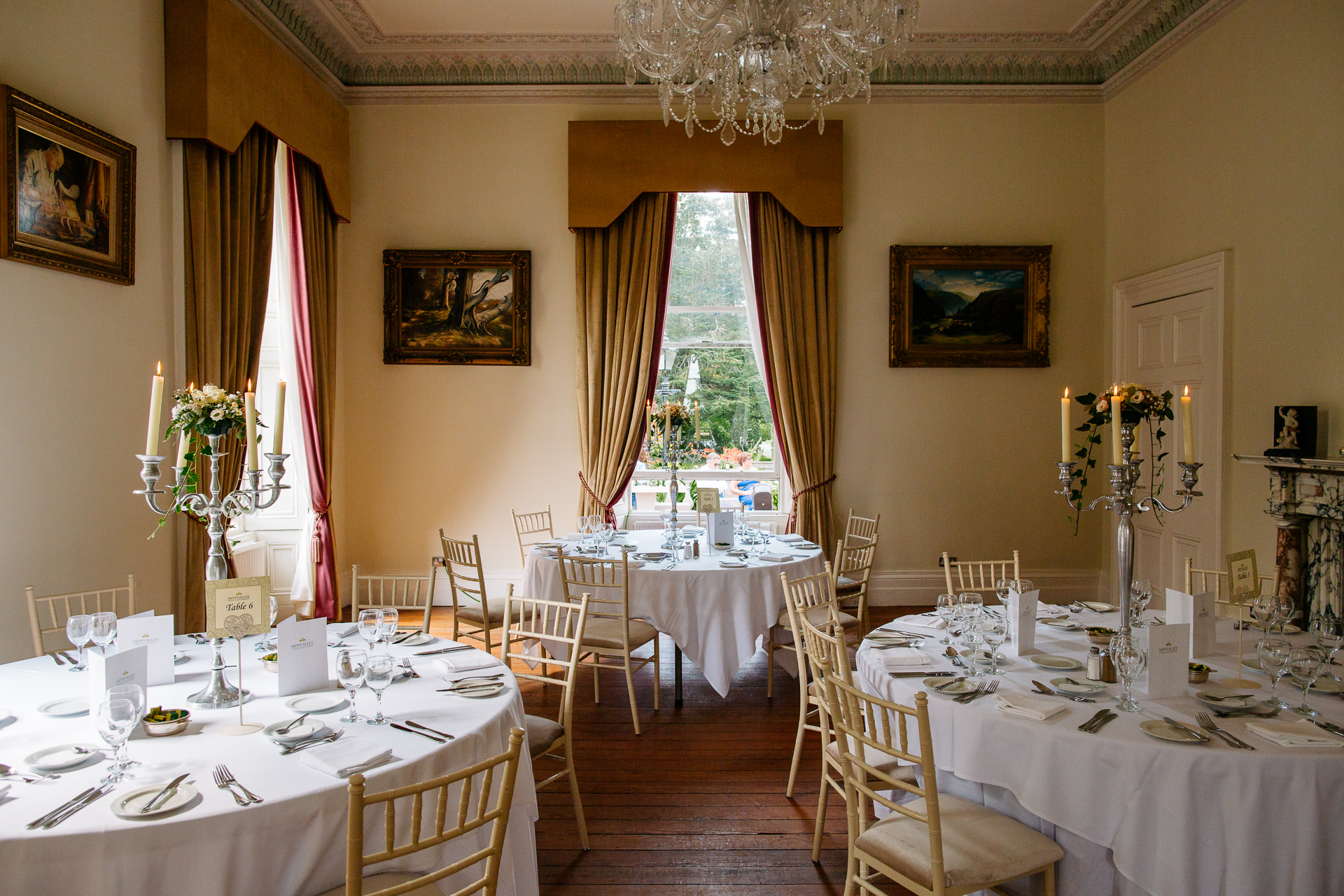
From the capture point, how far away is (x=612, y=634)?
4273 millimetres

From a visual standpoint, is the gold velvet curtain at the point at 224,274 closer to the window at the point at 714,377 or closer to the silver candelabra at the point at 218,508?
the silver candelabra at the point at 218,508

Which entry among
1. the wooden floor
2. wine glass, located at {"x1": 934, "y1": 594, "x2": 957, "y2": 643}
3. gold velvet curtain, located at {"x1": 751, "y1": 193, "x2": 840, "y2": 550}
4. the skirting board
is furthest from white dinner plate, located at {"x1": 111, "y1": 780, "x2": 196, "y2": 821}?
gold velvet curtain, located at {"x1": 751, "y1": 193, "x2": 840, "y2": 550}

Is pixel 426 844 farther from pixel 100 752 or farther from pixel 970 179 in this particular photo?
pixel 970 179

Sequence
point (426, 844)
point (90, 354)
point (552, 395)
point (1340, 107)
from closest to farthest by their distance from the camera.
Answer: point (426, 844) < point (90, 354) < point (1340, 107) < point (552, 395)

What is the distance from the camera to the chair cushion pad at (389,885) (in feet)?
5.93

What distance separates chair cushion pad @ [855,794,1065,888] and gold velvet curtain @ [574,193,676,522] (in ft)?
15.1

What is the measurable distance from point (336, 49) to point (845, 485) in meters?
5.69

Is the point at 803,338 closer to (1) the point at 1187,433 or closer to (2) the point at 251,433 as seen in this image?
(1) the point at 1187,433

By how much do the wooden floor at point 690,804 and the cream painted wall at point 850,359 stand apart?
256 cm

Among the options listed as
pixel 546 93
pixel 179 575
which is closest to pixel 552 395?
pixel 546 93

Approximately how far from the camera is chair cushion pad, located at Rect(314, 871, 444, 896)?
1809 millimetres

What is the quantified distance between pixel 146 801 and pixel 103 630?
868mm

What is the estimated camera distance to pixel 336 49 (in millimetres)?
6348

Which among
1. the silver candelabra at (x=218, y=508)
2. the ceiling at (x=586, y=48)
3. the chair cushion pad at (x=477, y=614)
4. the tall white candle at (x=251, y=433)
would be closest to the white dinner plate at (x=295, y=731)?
the silver candelabra at (x=218, y=508)
